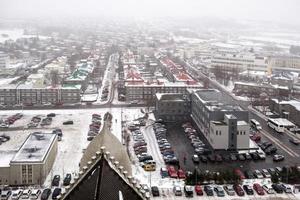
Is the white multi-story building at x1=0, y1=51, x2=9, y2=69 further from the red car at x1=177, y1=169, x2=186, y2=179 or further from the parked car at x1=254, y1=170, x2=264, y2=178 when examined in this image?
the parked car at x1=254, y1=170, x2=264, y2=178

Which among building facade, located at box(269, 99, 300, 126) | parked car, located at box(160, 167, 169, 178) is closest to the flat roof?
parked car, located at box(160, 167, 169, 178)

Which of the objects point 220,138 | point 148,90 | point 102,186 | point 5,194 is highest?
point 102,186

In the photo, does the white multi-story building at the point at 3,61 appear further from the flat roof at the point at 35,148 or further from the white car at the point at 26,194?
the white car at the point at 26,194

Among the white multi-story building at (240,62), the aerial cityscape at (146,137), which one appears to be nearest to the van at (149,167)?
the aerial cityscape at (146,137)

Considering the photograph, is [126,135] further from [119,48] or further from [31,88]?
[119,48]

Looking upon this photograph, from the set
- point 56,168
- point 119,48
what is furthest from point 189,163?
point 119,48

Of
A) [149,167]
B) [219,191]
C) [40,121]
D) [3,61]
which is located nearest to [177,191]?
[219,191]

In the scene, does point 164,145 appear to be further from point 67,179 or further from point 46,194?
point 46,194
